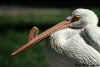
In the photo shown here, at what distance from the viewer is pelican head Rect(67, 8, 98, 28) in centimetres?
215

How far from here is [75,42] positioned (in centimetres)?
206

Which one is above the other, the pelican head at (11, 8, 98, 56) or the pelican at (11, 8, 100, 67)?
the pelican head at (11, 8, 98, 56)

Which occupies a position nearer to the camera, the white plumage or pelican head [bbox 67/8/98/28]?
the white plumage

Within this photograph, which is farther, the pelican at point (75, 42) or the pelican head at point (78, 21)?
the pelican head at point (78, 21)

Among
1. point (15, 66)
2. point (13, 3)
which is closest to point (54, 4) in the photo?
point (13, 3)

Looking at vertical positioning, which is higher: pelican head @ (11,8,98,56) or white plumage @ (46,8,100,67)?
pelican head @ (11,8,98,56)

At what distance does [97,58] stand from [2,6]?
Result: 358 inches

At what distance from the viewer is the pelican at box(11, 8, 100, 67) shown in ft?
6.69

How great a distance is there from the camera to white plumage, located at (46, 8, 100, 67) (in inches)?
80.2

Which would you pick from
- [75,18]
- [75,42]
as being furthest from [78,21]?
[75,42]

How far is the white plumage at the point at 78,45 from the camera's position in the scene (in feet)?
6.68

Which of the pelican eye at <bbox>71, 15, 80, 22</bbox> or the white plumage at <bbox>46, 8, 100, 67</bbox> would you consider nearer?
the white plumage at <bbox>46, 8, 100, 67</bbox>

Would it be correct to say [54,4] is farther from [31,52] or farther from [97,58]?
[97,58]

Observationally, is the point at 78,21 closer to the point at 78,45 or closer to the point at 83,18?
the point at 83,18
